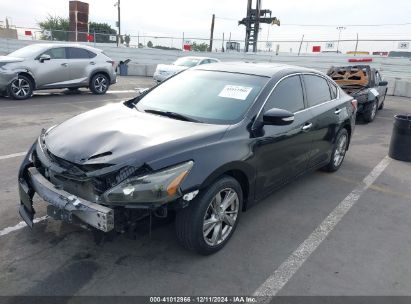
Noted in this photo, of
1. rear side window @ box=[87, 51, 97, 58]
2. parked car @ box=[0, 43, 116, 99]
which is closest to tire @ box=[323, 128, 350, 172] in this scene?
parked car @ box=[0, 43, 116, 99]

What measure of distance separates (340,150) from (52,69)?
8.90m

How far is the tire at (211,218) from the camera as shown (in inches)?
117

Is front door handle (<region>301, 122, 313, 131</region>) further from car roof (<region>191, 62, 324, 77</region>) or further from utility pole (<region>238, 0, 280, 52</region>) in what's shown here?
utility pole (<region>238, 0, 280, 52</region>)

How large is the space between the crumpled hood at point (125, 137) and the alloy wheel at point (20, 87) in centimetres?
796

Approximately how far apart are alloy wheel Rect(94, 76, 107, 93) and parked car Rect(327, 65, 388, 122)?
295 inches

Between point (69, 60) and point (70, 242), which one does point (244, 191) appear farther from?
point (69, 60)

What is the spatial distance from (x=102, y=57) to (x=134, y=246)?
10639 mm

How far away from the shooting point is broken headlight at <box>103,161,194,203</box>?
267cm

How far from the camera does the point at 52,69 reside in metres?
11.1

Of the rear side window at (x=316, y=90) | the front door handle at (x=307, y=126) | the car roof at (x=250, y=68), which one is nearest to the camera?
the car roof at (x=250, y=68)

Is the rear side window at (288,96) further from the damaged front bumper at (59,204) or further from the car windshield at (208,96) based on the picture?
the damaged front bumper at (59,204)

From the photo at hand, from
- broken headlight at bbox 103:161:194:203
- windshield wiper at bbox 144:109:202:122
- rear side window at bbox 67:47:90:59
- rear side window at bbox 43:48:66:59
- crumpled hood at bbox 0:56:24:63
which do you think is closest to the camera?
broken headlight at bbox 103:161:194:203

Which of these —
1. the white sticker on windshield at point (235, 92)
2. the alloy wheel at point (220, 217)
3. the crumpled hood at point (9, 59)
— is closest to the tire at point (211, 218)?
the alloy wheel at point (220, 217)

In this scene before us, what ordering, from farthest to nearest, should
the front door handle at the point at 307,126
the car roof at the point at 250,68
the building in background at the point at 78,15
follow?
the building in background at the point at 78,15 < the front door handle at the point at 307,126 < the car roof at the point at 250,68
